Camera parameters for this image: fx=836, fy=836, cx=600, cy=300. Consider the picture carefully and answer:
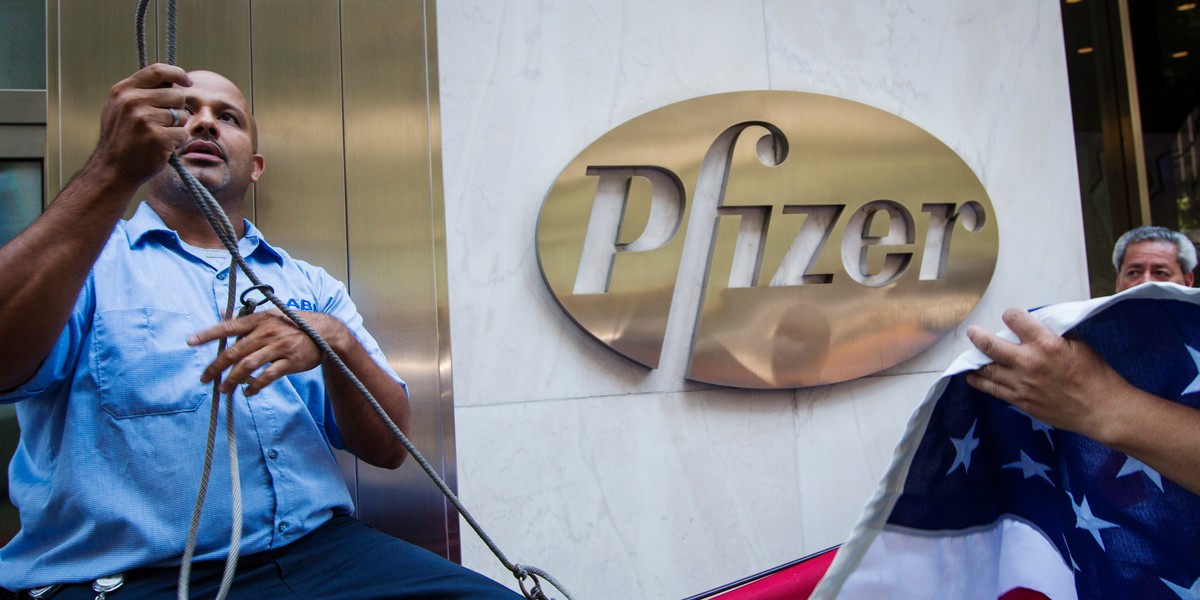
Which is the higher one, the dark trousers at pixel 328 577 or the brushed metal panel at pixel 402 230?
Answer: the brushed metal panel at pixel 402 230

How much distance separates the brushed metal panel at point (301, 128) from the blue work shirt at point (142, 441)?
0.60 m

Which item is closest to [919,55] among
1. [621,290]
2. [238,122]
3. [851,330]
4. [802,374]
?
[851,330]

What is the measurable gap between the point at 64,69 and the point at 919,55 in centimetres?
275

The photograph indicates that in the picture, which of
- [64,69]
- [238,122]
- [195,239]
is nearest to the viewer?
[195,239]

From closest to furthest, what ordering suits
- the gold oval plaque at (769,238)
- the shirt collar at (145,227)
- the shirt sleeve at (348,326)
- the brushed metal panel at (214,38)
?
the shirt collar at (145,227) < the shirt sleeve at (348,326) < the brushed metal panel at (214,38) < the gold oval plaque at (769,238)

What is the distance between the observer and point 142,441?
1.58 m

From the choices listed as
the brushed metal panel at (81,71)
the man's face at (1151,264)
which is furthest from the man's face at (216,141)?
the man's face at (1151,264)

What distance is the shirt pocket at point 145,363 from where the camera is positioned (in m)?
1.57

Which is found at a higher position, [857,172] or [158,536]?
[857,172]

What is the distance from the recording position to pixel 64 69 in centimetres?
225

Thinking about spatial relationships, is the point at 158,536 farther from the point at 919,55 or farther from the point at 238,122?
the point at 919,55

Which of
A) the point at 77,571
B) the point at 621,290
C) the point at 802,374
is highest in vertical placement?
the point at 621,290

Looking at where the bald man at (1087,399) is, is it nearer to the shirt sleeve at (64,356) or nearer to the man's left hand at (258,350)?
the man's left hand at (258,350)

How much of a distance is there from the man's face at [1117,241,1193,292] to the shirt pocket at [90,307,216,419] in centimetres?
296
